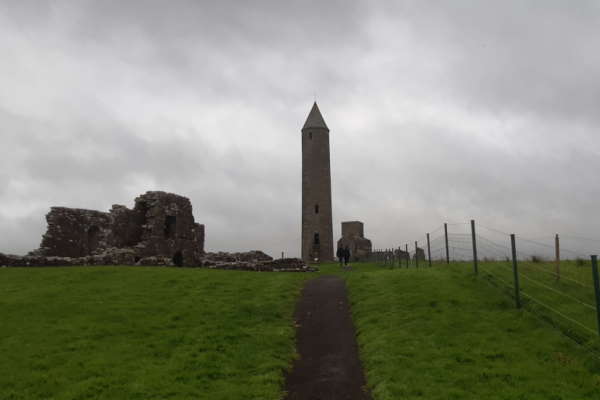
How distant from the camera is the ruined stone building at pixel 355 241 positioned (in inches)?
2202

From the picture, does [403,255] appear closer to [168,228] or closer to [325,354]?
[168,228]

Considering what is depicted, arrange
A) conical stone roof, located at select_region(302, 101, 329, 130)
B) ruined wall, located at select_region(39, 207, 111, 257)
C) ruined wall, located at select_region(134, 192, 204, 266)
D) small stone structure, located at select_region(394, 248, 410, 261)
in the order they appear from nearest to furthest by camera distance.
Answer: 1. small stone structure, located at select_region(394, 248, 410, 261)
2. ruined wall, located at select_region(134, 192, 204, 266)
3. ruined wall, located at select_region(39, 207, 111, 257)
4. conical stone roof, located at select_region(302, 101, 329, 130)

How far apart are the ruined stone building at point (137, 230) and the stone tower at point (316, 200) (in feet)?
73.8

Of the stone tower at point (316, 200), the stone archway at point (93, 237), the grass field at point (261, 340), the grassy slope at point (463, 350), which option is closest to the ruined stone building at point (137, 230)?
the stone archway at point (93, 237)

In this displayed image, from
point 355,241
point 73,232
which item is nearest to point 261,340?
point 73,232

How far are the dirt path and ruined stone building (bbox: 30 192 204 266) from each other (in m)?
18.1

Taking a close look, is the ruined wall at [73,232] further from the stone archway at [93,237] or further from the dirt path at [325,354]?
the dirt path at [325,354]

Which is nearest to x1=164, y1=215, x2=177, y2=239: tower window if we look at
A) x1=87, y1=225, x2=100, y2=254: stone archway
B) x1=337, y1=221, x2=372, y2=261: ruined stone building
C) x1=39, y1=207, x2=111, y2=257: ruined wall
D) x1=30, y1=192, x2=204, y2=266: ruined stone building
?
x1=30, y1=192, x2=204, y2=266: ruined stone building

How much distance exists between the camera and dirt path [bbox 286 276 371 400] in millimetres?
10539

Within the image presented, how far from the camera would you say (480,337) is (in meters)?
12.7

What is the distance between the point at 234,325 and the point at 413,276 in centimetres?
908

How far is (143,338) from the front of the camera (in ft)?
45.0

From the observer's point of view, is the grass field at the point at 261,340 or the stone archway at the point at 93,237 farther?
the stone archway at the point at 93,237

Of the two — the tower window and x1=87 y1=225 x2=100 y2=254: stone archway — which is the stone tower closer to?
the tower window
